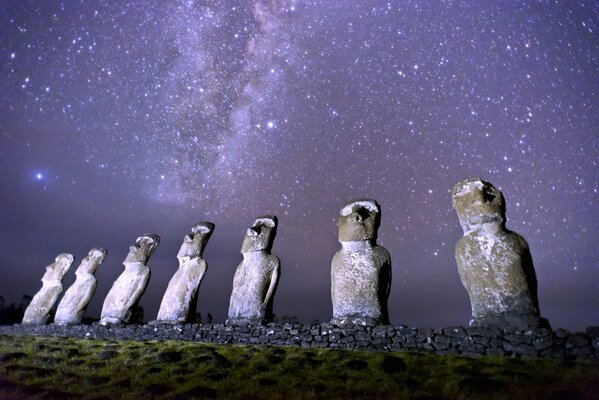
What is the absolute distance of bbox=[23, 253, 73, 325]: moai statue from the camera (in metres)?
20.4

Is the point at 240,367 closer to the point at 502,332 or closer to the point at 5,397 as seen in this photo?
the point at 5,397

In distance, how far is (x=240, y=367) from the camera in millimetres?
9188

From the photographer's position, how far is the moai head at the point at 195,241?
17.2 metres

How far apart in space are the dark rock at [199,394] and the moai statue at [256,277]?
5.61 m

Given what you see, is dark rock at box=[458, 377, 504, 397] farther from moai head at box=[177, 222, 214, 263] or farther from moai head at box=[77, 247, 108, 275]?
moai head at box=[77, 247, 108, 275]

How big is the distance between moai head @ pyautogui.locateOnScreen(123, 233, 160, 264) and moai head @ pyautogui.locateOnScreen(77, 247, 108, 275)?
278cm

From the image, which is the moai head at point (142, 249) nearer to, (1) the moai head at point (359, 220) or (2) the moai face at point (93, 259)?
(2) the moai face at point (93, 259)

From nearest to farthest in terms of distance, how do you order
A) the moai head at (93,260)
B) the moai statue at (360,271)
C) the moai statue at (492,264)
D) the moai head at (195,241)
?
the moai statue at (492,264)
the moai statue at (360,271)
the moai head at (195,241)
the moai head at (93,260)

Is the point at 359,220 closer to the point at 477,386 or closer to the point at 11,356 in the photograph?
the point at 477,386

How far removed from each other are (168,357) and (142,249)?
32.2 feet

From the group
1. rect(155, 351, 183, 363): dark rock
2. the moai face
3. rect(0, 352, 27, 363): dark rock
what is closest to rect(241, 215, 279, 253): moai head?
rect(155, 351, 183, 363): dark rock

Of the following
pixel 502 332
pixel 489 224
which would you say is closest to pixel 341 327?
pixel 502 332

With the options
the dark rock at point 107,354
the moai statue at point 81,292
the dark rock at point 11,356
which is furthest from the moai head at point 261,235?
the moai statue at point 81,292

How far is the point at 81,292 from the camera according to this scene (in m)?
19.6
